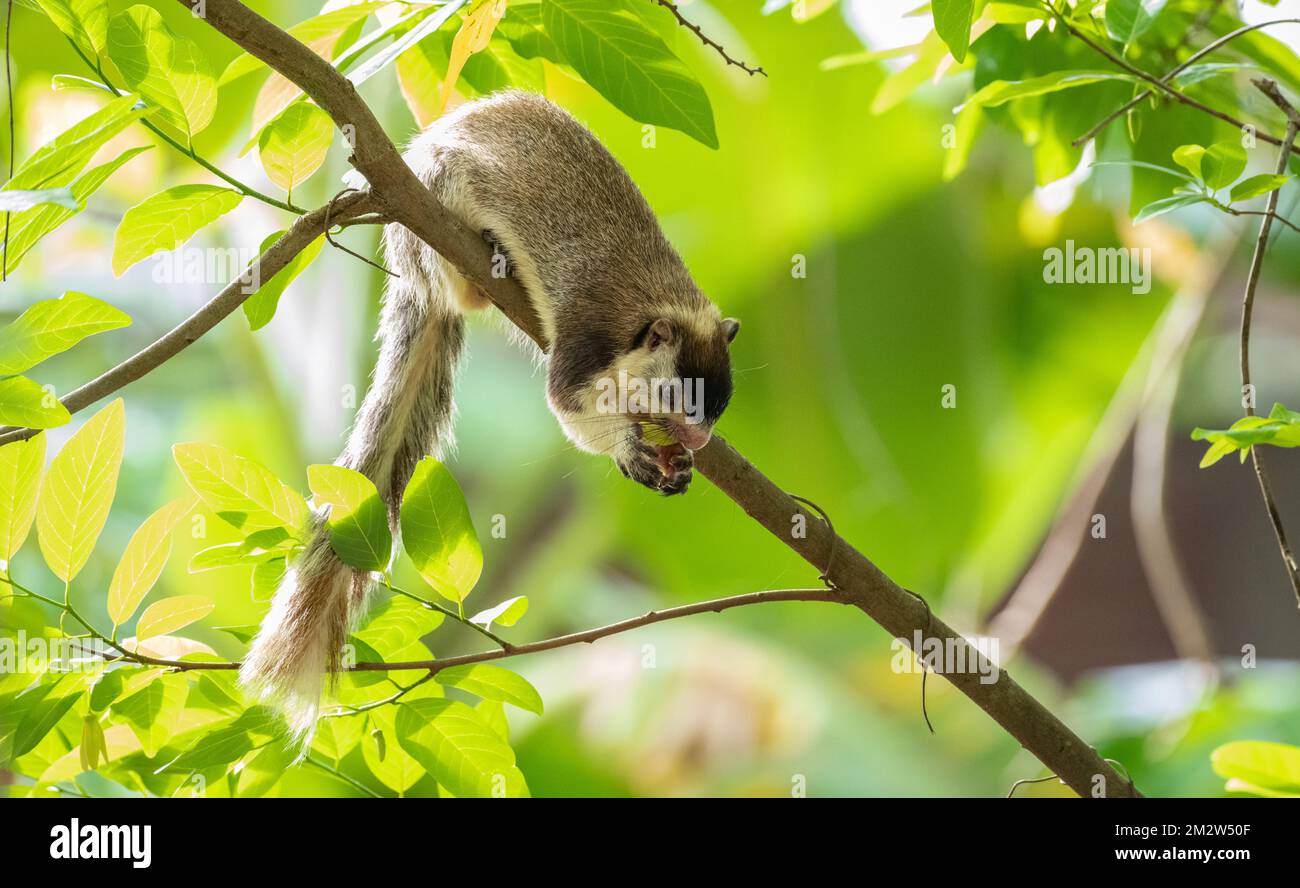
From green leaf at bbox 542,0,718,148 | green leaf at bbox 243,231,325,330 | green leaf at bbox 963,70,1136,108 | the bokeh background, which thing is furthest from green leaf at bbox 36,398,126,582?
the bokeh background

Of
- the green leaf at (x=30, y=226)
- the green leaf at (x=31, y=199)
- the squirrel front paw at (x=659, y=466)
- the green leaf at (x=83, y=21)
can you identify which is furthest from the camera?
the squirrel front paw at (x=659, y=466)

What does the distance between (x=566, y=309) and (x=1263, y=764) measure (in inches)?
33.2

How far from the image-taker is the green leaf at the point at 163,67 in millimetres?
713

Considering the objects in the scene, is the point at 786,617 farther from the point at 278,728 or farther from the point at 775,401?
the point at 278,728

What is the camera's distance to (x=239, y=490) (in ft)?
2.64

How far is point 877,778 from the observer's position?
2447 mm

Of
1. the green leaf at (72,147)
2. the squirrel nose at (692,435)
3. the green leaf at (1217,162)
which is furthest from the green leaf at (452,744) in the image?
the green leaf at (1217,162)

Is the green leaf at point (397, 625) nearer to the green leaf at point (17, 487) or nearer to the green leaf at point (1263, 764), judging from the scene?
the green leaf at point (17, 487)

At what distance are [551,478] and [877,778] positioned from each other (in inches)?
40.8

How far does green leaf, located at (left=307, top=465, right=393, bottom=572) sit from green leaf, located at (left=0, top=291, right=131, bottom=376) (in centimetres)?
17

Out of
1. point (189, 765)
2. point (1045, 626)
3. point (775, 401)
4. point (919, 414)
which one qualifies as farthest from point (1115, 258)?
point (189, 765)

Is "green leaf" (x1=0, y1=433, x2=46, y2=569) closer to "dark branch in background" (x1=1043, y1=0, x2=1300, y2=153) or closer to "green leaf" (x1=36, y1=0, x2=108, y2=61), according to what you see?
"green leaf" (x1=36, y1=0, x2=108, y2=61)

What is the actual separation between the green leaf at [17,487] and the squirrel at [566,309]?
47cm

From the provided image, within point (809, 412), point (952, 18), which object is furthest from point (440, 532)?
point (809, 412)
